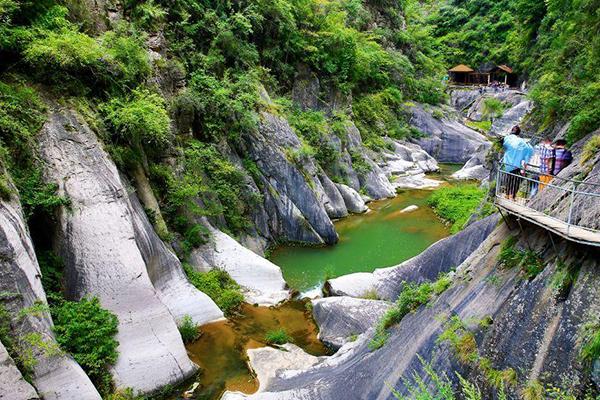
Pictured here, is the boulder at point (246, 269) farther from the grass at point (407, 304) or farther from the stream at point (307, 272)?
the grass at point (407, 304)

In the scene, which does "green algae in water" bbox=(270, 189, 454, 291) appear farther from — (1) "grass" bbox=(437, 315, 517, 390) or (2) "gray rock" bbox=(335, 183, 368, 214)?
(1) "grass" bbox=(437, 315, 517, 390)

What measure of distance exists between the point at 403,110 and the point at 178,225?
96.2ft

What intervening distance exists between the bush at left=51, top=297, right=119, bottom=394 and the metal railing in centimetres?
884

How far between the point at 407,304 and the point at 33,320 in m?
7.71

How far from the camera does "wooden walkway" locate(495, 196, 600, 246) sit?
5695mm

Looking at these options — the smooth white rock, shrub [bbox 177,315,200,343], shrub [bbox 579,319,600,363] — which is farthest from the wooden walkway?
the smooth white rock

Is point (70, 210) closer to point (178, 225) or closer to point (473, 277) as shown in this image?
point (178, 225)

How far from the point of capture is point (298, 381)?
9.41 meters

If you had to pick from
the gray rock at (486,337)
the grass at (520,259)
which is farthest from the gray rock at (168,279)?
the grass at (520,259)

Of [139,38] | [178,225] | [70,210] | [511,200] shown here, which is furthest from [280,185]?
[511,200]

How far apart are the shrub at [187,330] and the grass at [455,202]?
13.8 m

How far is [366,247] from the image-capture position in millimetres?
19578

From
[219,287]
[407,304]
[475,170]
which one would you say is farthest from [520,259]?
[475,170]

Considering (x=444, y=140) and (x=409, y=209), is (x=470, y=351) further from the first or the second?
(x=444, y=140)
